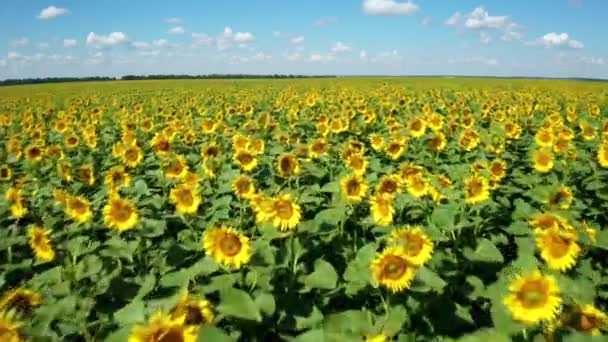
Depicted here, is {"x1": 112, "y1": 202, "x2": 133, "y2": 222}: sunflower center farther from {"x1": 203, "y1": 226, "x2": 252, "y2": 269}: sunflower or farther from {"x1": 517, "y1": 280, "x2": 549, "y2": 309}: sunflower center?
{"x1": 517, "y1": 280, "x2": 549, "y2": 309}: sunflower center

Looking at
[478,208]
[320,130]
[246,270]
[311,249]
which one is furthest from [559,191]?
[320,130]

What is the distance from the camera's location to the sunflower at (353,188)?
5219 mm

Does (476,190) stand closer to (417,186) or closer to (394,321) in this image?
(417,186)

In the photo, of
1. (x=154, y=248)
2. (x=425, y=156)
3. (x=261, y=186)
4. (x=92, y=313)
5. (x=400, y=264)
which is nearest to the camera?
(x=400, y=264)

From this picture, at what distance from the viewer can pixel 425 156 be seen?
877 centimetres

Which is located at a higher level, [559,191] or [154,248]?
[559,191]

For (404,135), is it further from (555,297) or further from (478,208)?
(555,297)

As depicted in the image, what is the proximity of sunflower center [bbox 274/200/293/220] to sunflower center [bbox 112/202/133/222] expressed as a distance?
1.46 metres

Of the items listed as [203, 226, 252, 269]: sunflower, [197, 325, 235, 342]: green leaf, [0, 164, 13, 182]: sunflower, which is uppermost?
[197, 325, 235, 342]: green leaf

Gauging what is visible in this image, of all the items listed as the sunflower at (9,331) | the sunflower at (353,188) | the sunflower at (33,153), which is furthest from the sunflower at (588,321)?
the sunflower at (33,153)

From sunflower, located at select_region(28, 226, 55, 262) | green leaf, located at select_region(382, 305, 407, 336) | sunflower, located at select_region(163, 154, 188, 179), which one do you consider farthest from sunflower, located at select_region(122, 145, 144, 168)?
green leaf, located at select_region(382, 305, 407, 336)

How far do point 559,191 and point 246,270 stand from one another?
3.34 meters

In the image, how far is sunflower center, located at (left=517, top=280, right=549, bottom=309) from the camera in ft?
9.39

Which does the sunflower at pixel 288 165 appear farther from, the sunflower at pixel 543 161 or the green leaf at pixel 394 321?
the sunflower at pixel 543 161
